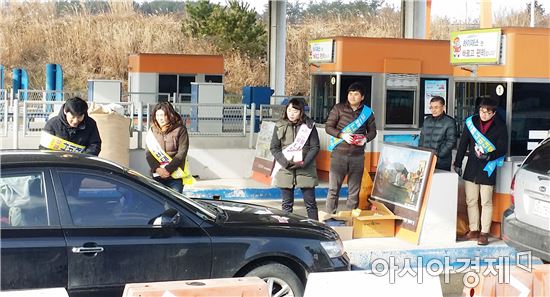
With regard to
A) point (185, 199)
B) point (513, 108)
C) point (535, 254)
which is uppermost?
point (513, 108)

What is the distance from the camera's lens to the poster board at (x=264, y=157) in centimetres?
1376

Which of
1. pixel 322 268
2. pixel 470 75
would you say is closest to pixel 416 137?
pixel 470 75

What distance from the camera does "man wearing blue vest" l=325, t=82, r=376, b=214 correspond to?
9953mm

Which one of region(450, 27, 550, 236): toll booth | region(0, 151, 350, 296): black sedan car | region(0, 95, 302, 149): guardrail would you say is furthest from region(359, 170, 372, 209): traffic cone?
region(0, 95, 302, 149): guardrail

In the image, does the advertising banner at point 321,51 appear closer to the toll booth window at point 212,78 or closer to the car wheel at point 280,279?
the car wheel at point 280,279

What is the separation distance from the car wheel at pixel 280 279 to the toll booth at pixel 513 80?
4070 mm

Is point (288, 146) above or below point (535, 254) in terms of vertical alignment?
above

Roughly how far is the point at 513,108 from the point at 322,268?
4.30m

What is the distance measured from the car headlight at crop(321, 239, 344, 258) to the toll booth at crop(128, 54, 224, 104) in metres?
16.8

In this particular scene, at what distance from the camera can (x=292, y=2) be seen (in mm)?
57375

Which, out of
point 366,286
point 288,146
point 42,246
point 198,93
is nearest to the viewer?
point 366,286

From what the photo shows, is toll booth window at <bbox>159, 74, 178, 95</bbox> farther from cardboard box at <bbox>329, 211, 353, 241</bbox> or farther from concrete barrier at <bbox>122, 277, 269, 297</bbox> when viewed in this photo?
concrete barrier at <bbox>122, 277, 269, 297</bbox>

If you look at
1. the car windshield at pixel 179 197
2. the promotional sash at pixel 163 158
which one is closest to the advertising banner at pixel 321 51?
the promotional sash at pixel 163 158

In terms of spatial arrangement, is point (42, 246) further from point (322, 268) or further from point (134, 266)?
point (322, 268)
